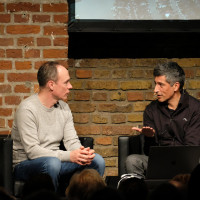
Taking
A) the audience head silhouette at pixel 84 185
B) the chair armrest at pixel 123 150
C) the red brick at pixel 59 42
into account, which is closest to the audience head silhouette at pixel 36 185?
the audience head silhouette at pixel 84 185

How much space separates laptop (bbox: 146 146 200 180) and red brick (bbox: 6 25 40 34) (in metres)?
1.38

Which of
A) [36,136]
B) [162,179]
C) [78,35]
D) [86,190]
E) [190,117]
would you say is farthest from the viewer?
[78,35]

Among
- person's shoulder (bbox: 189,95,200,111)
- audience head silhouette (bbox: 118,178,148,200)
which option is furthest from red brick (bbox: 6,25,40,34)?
audience head silhouette (bbox: 118,178,148,200)

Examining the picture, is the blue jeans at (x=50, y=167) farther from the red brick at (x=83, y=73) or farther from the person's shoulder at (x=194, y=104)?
the red brick at (x=83, y=73)

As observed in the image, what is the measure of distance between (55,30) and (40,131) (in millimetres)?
849

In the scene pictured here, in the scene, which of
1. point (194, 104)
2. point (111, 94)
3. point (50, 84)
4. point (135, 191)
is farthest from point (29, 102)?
point (135, 191)

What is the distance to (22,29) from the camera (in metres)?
3.41

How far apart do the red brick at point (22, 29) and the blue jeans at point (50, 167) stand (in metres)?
1.05

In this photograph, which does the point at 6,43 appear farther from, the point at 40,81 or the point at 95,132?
the point at 95,132

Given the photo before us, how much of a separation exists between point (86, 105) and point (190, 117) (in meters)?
0.98

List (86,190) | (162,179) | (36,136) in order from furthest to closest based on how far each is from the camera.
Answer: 1. (36,136)
2. (162,179)
3. (86,190)

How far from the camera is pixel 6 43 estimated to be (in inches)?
134

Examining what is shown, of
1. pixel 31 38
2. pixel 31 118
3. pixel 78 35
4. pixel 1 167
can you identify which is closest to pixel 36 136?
pixel 31 118

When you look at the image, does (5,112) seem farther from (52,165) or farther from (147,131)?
(147,131)
